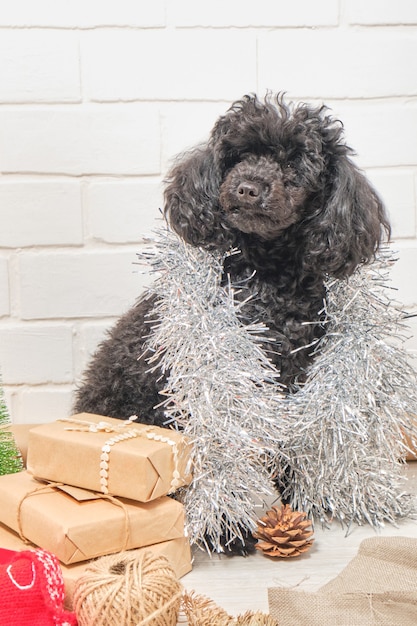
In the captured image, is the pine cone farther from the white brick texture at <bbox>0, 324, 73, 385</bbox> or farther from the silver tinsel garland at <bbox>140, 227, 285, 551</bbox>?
the white brick texture at <bbox>0, 324, 73, 385</bbox>

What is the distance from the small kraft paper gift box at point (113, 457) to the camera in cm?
99

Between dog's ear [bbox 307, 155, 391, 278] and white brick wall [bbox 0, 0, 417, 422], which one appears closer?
dog's ear [bbox 307, 155, 391, 278]

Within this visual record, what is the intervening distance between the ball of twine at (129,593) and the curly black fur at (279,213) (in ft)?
1.07

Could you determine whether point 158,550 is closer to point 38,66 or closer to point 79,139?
point 79,139

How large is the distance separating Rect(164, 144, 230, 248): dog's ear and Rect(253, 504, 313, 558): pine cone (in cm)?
42

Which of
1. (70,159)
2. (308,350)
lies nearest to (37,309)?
(70,159)

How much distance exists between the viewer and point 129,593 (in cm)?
84

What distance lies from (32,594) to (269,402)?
0.40 meters

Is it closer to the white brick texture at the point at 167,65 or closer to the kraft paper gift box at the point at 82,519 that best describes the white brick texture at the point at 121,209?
the white brick texture at the point at 167,65

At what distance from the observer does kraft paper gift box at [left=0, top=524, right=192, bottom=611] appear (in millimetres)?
948

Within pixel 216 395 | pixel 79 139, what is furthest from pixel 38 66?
pixel 216 395

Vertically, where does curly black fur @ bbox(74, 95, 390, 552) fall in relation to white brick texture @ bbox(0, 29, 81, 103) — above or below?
below

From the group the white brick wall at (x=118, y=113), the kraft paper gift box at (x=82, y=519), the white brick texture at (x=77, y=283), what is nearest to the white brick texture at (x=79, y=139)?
the white brick wall at (x=118, y=113)

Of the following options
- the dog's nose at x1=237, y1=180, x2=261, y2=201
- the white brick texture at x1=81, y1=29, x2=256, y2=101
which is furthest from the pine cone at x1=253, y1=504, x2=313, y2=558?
the white brick texture at x1=81, y1=29, x2=256, y2=101
